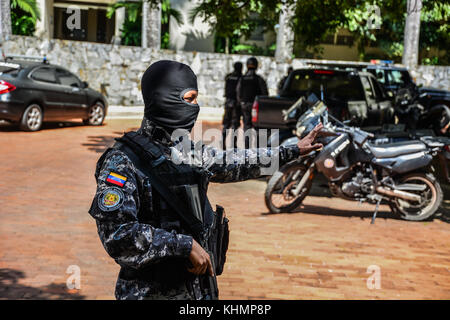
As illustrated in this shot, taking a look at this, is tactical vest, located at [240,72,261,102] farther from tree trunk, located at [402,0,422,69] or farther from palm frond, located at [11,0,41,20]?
palm frond, located at [11,0,41,20]

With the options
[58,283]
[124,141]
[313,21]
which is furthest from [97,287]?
[313,21]

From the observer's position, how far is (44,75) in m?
15.3

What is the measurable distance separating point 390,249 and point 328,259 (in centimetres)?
93

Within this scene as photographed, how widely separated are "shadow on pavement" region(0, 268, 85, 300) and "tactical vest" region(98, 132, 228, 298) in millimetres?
2605

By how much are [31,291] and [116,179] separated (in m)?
3.04

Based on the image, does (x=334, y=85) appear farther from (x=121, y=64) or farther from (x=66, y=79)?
(x=121, y=64)

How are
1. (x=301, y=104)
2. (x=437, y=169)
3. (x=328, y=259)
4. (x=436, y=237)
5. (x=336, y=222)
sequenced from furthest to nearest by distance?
(x=437, y=169) < (x=301, y=104) < (x=336, y=222) < (x=436, y=237) < (x=328, y=259)

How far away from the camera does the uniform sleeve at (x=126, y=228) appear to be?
7.63ft

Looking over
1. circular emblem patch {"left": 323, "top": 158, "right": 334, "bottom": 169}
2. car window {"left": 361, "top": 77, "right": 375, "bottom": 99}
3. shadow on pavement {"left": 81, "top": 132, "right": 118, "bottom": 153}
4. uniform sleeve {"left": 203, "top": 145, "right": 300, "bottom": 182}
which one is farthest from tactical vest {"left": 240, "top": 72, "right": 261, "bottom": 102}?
uniform sleeve {"left": 203, "top": 145, "right": 300, "bottom": 182}

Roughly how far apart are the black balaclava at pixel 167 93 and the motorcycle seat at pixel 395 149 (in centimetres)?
601

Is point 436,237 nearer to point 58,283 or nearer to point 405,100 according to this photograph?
point 58,283

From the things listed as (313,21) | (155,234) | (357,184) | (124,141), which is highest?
(313,21)

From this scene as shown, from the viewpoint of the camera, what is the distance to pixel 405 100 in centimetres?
1388

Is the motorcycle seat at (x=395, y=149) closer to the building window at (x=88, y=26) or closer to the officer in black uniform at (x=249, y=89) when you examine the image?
the officer in black uniform at (x=249, y=89)
